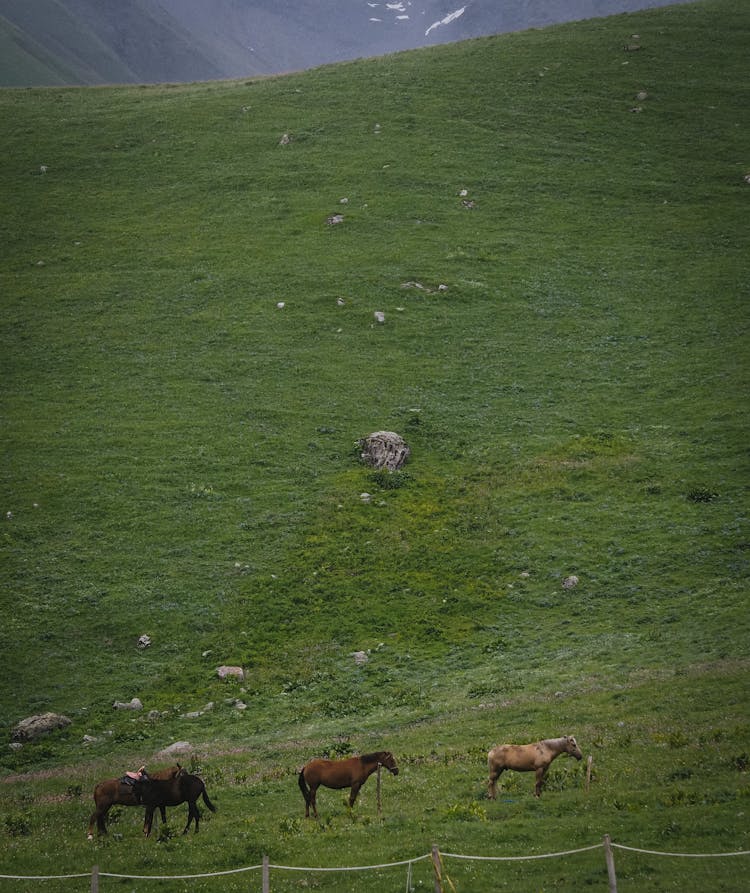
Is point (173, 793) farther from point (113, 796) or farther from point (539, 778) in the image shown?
point (539, 778)

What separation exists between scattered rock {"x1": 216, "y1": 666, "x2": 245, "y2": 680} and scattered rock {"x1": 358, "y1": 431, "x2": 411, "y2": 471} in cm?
1594

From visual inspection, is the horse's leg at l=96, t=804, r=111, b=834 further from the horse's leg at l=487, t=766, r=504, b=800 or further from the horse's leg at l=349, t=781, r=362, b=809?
the horse's leg at l=487, t=766, r=504, b=800

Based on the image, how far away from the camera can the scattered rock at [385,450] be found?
43.7 meters

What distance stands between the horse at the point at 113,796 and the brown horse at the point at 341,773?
3082 millimetres

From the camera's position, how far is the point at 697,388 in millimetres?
47688

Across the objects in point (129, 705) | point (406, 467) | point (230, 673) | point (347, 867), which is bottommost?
point (347, 867)

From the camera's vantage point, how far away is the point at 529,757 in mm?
18297

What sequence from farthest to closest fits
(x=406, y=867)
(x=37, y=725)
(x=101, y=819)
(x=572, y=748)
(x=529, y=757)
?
(x=37, y=725) → (x=572, y=748) → (x=101, y=819) → (x=529, y=757) → (x=406, y=867)

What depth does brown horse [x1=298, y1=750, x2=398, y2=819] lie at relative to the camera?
715 inches

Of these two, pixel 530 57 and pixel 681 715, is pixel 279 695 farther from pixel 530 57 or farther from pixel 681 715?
pixel 530 57

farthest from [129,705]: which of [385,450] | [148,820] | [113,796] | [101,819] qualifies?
[385,450]

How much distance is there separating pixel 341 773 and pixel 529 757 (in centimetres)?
445

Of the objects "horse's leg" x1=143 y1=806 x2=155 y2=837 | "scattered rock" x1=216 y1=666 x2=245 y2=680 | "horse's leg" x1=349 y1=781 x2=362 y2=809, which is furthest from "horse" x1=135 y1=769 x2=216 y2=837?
"scattered rock" x1=216 y1=666 x2=245 y2=680

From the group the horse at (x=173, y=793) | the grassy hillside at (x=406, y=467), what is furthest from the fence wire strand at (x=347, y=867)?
the horse at (x=173, y=793)
